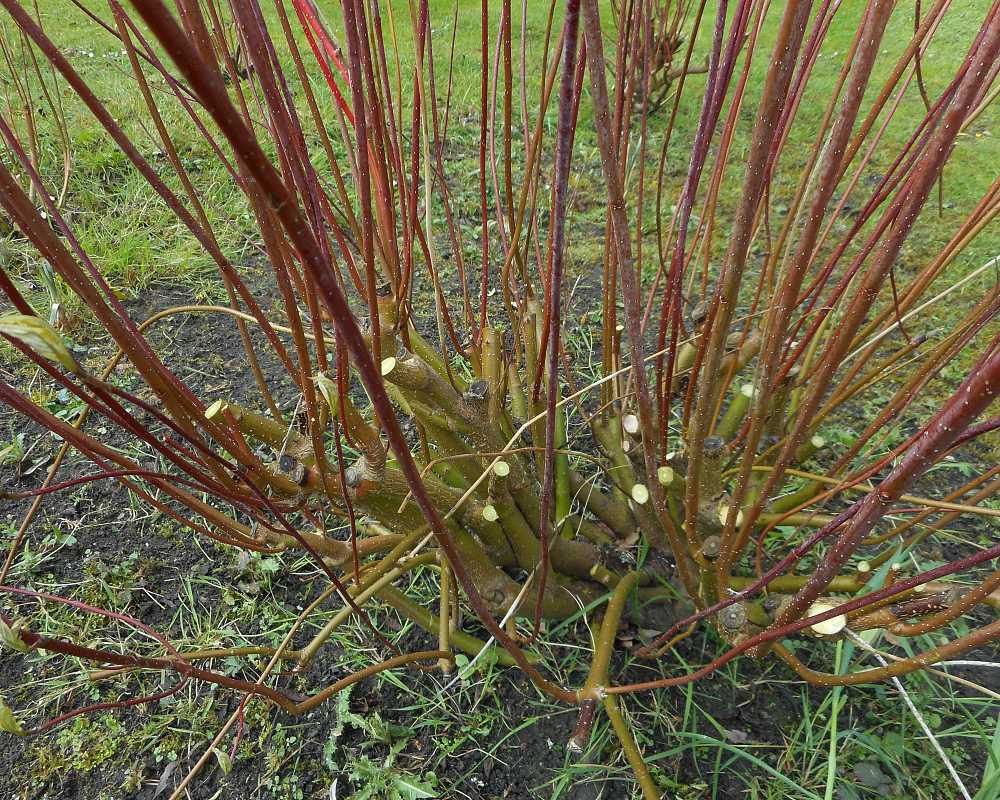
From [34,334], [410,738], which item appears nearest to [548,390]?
[34,334]

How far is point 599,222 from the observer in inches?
104

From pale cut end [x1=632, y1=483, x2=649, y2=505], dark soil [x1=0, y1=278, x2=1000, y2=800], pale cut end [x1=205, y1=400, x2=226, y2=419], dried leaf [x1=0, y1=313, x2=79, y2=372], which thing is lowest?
dark soil [x1=0, y1=278, x2=1000, y2=800]

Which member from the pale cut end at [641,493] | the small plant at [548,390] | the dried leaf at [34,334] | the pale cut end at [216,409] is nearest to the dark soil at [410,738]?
the small plant at [548,390]

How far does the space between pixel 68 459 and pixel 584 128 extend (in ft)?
8.85

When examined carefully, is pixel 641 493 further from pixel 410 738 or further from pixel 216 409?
pixel 216 409

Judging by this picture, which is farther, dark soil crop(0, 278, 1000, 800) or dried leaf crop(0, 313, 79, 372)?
dark soil crop(0, 278, 1000, 800)

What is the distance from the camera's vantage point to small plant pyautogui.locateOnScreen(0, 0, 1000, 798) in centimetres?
60

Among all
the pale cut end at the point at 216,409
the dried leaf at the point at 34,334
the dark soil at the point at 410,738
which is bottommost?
the dark soil at the point at 410,738

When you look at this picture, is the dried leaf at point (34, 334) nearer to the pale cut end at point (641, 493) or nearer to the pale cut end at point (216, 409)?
the pale cut end at point (216, 409)

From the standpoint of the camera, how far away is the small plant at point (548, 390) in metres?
0.60

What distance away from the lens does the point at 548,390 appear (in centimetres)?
73

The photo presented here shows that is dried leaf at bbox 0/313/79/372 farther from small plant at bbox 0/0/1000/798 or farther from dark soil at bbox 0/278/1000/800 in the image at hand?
dark soil at bbox 0/278/1000/800

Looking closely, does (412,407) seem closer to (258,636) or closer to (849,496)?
(258,636)

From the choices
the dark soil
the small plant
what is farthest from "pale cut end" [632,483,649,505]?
the dark soil
